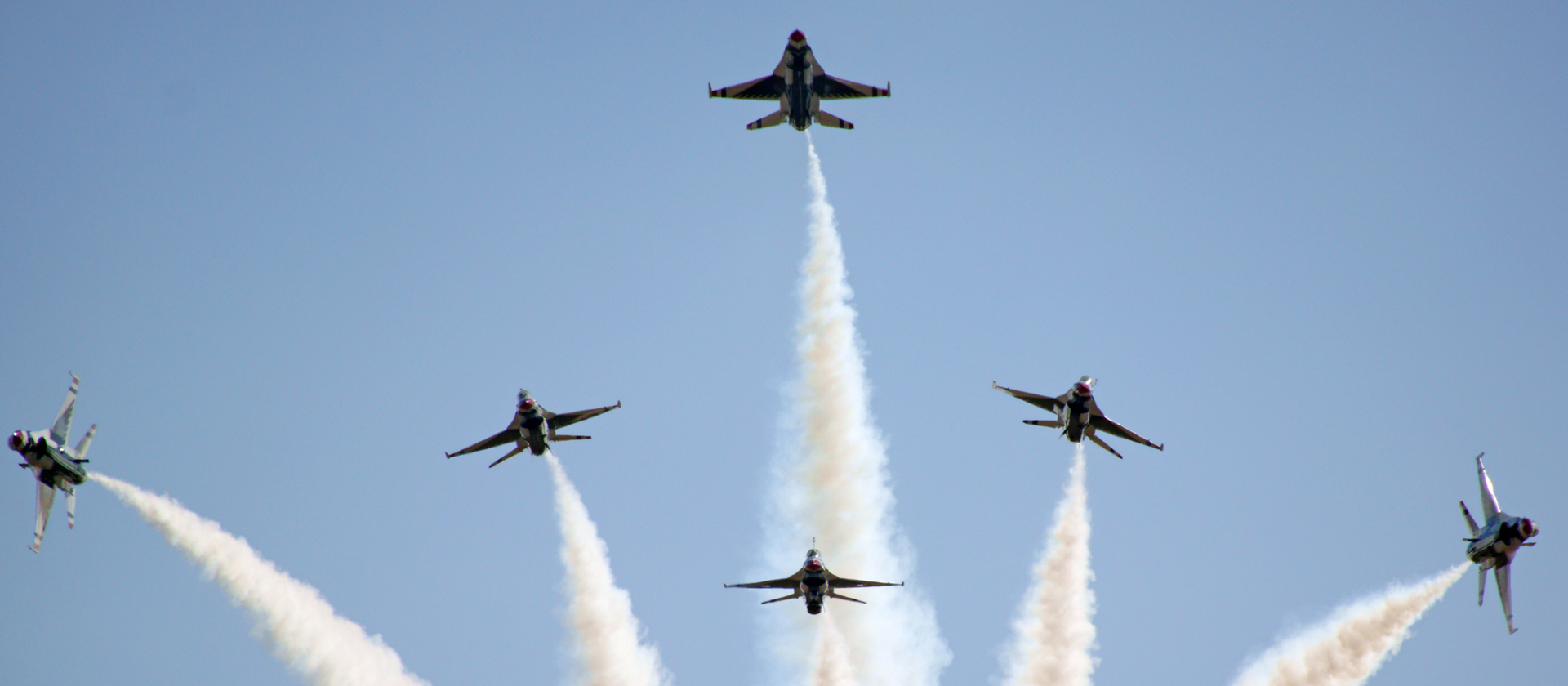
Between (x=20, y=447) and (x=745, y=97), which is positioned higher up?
(x=745, y=97)

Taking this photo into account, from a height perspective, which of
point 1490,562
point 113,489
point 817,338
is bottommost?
point 1490,562

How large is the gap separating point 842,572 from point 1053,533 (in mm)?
11341

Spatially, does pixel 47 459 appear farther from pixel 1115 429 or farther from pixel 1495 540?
pixel 1495 540

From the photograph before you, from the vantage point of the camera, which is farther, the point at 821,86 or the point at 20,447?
the point at 821,86

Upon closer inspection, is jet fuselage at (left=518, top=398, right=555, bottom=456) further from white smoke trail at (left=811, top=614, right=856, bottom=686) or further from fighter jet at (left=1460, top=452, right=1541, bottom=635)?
fighter jet at (left=1460, top=452, right=1541, bottom=635)

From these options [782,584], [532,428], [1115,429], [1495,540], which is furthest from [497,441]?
[1495,540]

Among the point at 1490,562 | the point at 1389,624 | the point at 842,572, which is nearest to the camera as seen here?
the point at 1490,562

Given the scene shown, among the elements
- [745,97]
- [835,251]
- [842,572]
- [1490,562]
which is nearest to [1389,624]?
[1490,562]

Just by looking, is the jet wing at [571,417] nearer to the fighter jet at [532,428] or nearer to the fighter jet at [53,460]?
the fighter jet at [532,428]

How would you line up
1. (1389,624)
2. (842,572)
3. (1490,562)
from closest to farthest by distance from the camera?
(1490,562) → (1389,624) → (842,572)

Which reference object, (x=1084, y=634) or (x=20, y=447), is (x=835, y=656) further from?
(x=20, y=447)

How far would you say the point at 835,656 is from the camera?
93.4m

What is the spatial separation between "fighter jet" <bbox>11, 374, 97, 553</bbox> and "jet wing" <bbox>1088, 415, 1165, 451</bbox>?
4842 cm

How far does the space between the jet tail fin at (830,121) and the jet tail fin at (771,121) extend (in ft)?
5.76
